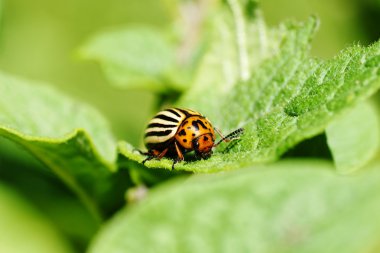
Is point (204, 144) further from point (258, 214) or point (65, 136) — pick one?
point (258, 214)

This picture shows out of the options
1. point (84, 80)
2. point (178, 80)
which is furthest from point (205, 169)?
point (84, 80)

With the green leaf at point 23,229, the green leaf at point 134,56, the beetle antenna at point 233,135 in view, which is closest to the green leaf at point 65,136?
the beetle antenna at point 233,135

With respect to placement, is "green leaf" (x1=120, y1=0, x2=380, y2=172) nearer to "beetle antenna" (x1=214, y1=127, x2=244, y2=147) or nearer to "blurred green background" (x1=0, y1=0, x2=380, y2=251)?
"beetle antenna" (x1=214, y1=127, x2=244, y2=147)

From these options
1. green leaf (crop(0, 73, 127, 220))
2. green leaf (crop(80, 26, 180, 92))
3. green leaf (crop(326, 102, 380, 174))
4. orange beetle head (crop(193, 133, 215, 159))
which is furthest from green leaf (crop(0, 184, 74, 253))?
green leaf (crop(326, 102, 380, 174))

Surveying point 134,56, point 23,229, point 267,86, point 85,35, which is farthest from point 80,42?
point 267,86

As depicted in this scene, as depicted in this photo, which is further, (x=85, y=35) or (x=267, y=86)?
(x=85, y=35)

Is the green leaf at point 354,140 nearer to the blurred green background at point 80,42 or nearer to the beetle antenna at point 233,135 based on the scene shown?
the beetle antenna at point 233,135

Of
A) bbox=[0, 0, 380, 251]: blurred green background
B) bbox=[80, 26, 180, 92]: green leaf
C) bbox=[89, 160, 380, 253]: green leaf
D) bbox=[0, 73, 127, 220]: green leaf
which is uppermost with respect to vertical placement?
bbox=[0, 0, 380, 251]: blurred green background

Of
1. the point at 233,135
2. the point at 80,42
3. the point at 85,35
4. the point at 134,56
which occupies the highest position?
the point at 85,35
